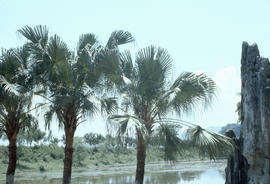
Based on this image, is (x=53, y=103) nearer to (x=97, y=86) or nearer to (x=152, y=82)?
(x=97, y=86)

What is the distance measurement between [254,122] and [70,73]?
5.96m

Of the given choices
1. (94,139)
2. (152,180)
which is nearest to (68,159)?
(152,180)

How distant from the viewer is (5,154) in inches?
1662

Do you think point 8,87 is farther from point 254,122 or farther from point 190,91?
point 254,122

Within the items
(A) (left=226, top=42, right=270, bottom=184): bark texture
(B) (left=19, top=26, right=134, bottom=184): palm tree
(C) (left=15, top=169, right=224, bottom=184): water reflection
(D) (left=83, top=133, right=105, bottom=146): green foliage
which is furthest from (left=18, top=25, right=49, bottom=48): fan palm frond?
(D) (left=83, top=133, right=105, bottom=146): green foliage

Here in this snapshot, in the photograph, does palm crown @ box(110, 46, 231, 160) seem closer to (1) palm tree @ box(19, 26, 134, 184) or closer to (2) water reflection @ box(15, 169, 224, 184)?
(1) palm tree @ box(19, 26, 134, 184)

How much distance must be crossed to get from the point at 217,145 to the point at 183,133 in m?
1.11

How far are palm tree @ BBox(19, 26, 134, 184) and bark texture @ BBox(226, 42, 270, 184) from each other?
13.2ft

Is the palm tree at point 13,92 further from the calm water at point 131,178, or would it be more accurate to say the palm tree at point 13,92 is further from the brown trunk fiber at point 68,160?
the calm water at point 131,178

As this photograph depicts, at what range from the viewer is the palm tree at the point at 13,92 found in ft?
40.6

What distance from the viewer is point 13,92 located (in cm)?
1202

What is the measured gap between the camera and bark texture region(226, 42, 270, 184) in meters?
9.52

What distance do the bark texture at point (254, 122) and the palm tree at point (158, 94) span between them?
1786 mm

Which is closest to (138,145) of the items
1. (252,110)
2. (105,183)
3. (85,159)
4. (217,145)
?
(217,145)
